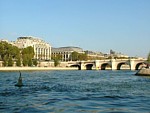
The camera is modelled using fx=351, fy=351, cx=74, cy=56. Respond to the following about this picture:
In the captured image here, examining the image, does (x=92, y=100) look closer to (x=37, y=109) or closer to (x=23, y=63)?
(x=37, y=109)

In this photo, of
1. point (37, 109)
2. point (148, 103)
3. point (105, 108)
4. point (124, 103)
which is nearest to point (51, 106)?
point (37, 109)

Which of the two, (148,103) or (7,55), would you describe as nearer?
(148,103)

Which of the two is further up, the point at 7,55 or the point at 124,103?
the point at 7,55

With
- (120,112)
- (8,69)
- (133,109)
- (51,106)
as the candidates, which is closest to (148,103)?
(133,109)

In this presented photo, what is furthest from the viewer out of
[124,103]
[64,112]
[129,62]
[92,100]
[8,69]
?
[129,62]

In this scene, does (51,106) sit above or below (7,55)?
below

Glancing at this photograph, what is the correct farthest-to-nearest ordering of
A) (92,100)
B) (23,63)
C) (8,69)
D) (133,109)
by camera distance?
(23,63), (8,69), (92,100), (133,109)

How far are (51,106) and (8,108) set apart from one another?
9.45 feet

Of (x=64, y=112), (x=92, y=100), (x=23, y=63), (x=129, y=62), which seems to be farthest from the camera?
(x=129, y=62)

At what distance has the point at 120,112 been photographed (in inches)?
842

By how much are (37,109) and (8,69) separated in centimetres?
10199

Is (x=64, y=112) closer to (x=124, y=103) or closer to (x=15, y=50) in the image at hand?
(x=124, y=103)

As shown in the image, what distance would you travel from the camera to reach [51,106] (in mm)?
23859

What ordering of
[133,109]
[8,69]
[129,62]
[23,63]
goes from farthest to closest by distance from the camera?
1. [129,62]
2. [23,63]
3. [8,69]
4. [133,109]
